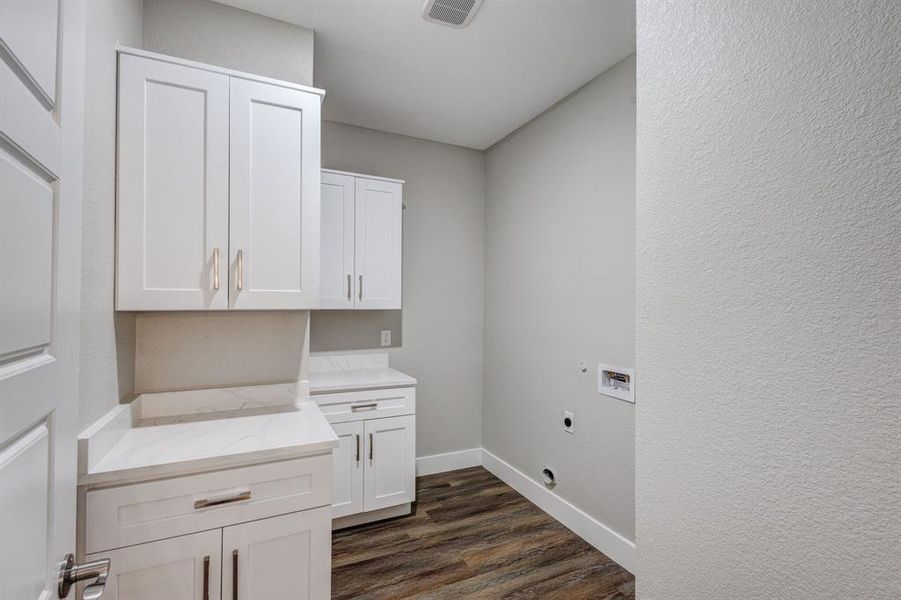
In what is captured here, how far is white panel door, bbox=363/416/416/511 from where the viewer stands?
Answer: 254 centimetres

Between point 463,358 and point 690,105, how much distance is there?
281 cm

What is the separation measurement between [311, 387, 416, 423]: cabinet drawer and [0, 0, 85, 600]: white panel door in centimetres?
173

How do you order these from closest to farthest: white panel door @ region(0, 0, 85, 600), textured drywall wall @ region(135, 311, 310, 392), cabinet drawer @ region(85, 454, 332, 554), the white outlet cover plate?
white panel door @ region(0, 0, 85, 600), cabinet drawer @ region(85, 454, 332, 554), textured drywall wall @ region(135, 311, 310, 392), the white outlet cover plate

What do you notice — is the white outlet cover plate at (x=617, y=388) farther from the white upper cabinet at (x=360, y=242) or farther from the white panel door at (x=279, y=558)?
the white panel door at (x=279, y=558)

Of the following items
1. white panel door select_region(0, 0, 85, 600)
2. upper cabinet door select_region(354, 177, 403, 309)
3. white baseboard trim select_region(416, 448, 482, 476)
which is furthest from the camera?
white baseboard trim select_region(416, 448, 482, 476)

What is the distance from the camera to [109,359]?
1448 mm

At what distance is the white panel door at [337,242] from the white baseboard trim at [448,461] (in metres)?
1.44

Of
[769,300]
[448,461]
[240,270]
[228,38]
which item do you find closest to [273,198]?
[240,270]

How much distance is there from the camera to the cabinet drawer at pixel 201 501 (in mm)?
1239

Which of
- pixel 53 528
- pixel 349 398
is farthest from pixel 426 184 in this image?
pixel 53 528

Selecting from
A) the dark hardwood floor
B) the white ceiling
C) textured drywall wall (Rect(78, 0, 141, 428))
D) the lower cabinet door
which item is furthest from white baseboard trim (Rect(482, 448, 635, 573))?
the white ceiling

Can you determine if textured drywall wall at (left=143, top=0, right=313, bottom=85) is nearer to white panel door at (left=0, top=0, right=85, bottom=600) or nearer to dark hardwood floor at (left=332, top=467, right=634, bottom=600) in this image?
white panel door at (left=0, top=0, right=85, bottom=600)

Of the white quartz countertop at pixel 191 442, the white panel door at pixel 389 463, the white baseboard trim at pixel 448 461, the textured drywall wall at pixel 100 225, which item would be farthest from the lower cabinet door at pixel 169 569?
the white baseboard trim at pixel 448 461

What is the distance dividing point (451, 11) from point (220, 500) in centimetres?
218
